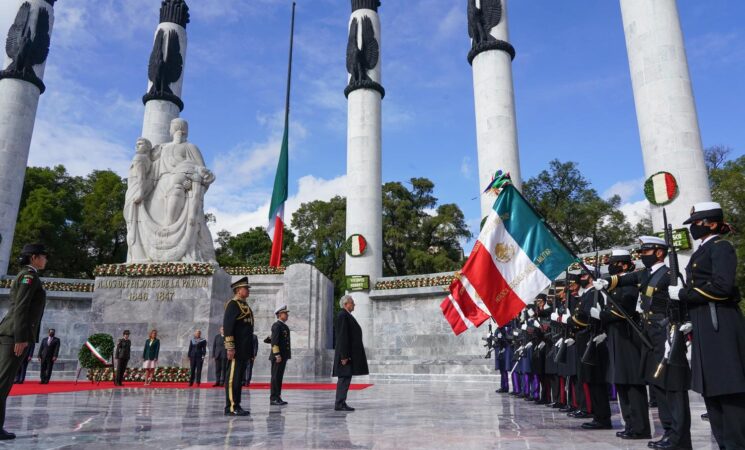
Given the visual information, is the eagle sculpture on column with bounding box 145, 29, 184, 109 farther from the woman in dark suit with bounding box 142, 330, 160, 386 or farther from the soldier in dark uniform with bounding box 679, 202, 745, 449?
the soldier in dark uniform with bounding box 679, 202, 745, 449

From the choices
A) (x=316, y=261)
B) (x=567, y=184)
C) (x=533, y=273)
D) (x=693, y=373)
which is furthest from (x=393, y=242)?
(x=693, y=373)

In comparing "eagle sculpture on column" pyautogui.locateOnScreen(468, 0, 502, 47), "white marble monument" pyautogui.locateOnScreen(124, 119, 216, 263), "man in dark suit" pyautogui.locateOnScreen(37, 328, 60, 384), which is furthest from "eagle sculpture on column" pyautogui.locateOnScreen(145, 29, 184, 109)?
"eagle sculpture on column" pyautogui.locateOnScreen(468, 0, 502, 47)

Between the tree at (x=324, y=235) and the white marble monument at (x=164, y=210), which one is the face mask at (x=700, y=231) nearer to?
the white marble monument at (x=164, y=210)

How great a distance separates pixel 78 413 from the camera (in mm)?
7207

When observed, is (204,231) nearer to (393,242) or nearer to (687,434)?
(687,434)

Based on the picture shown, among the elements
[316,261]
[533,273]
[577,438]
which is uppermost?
[316,261]

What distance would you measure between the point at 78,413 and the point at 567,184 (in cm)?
4422

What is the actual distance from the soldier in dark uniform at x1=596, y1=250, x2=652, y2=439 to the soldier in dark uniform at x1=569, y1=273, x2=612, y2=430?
20 cm

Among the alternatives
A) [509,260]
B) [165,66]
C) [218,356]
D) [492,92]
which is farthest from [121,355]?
[165,66]

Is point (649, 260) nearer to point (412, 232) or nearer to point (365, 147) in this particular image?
point (365, 147)

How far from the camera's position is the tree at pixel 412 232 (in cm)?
4200

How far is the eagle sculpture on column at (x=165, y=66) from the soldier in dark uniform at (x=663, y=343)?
29.0 m

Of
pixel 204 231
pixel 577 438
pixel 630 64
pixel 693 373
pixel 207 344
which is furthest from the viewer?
pixel 630 64

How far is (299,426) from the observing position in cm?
611
